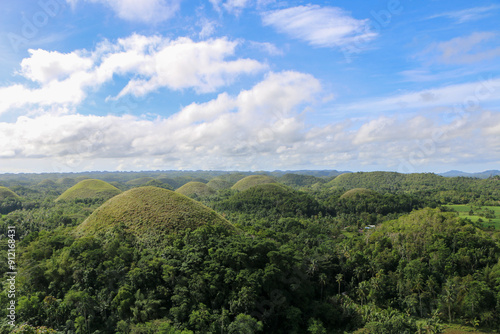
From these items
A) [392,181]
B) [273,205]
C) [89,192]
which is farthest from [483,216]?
[89,192]

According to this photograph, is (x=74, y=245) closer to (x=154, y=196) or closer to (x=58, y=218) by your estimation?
(x=154, y=196)

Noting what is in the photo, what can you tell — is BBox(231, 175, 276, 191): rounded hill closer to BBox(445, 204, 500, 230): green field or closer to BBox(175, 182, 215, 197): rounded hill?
BBox(175, 182, 215, 197): rounded hill

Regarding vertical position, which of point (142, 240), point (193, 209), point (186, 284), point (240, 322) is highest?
point (193, 209)

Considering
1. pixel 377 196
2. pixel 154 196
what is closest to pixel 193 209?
pixel 154 196

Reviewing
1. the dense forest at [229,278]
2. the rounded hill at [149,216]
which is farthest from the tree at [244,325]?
the rounded hill at [149,216]

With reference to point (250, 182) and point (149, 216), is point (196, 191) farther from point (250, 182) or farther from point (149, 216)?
point (149, 216)

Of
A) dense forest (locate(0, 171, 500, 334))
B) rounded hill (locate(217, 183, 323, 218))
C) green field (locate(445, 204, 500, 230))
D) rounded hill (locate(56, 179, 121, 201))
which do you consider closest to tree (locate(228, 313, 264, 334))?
dense forest (locate(0, 171, 500, 334))
